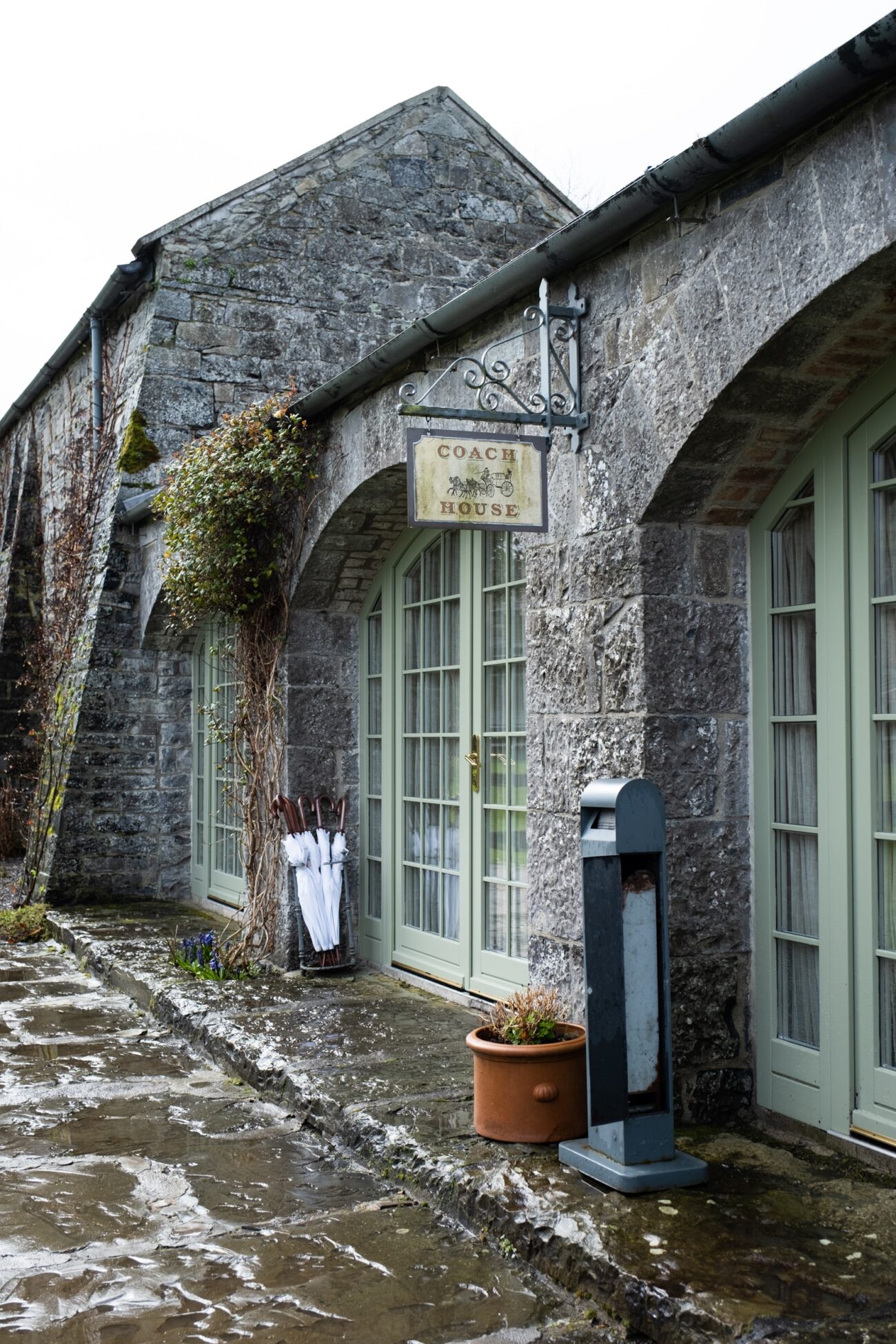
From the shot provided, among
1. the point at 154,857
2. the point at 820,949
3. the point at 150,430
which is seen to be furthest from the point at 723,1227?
the point at 150,430

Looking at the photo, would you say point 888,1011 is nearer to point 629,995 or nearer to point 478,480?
point 629,995

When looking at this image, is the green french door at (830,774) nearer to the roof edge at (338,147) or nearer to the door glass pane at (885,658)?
the door glass pane at (885,658)

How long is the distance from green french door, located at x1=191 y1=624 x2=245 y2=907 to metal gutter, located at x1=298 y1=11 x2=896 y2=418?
4.04m

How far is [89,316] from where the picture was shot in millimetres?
10438

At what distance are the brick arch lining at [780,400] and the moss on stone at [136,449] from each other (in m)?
6.48

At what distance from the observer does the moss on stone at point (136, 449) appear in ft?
31.0

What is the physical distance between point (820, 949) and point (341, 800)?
3426 millimetres

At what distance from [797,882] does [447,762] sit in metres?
2.38

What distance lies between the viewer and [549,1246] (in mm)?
3012

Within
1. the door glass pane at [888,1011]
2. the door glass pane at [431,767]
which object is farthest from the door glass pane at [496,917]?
the door glass pane at [888,1011]

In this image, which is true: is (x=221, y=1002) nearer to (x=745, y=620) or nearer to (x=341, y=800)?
(x=341, y=800)

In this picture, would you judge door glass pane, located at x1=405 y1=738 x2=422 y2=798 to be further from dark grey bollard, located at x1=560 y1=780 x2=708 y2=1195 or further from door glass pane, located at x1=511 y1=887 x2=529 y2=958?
dark grey bollard, located at x1=560 y1=780 x2=708 y2=1195

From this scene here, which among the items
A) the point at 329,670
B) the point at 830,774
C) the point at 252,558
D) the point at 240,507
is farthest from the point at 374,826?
the point at 830,774

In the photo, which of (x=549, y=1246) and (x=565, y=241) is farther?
(x=565, y=241)
